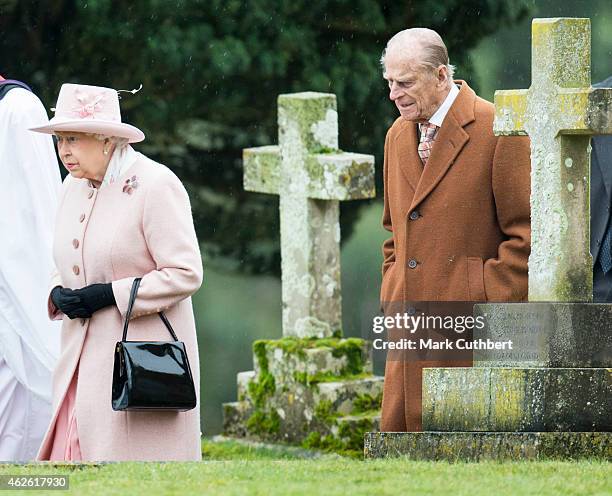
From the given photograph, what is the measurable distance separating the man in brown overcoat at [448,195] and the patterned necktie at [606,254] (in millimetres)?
668

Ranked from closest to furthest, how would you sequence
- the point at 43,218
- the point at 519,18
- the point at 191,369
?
the point at 191,369, the point at 43,218, the point at 519,18

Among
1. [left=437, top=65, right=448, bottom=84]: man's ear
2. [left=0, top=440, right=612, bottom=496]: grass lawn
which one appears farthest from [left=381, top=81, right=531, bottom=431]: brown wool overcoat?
[left=0, top=440, right=612, bottom=496]: grass lawn

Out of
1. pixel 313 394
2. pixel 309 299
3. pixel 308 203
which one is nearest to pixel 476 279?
pixel 313 394

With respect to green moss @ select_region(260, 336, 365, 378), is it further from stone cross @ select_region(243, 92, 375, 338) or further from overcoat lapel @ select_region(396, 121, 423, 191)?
overcoat lapel @ select_region(396, 121, 423, 191)

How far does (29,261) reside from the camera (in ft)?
27.1

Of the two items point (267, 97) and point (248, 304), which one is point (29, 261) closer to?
point (267, 97)

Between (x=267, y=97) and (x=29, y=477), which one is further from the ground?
(x=267, y=97)

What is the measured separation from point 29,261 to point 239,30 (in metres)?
5.30

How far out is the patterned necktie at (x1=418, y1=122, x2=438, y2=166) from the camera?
775cm

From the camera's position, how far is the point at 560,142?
7.49 meters

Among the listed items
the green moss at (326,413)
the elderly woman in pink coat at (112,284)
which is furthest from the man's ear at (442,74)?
the green moss at (326,413)

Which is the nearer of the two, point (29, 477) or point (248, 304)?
point (29, 477)

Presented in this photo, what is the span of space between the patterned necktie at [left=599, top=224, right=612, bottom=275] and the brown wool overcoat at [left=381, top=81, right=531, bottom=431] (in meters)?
0.68

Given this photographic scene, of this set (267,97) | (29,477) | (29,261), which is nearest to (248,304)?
(267,97)
